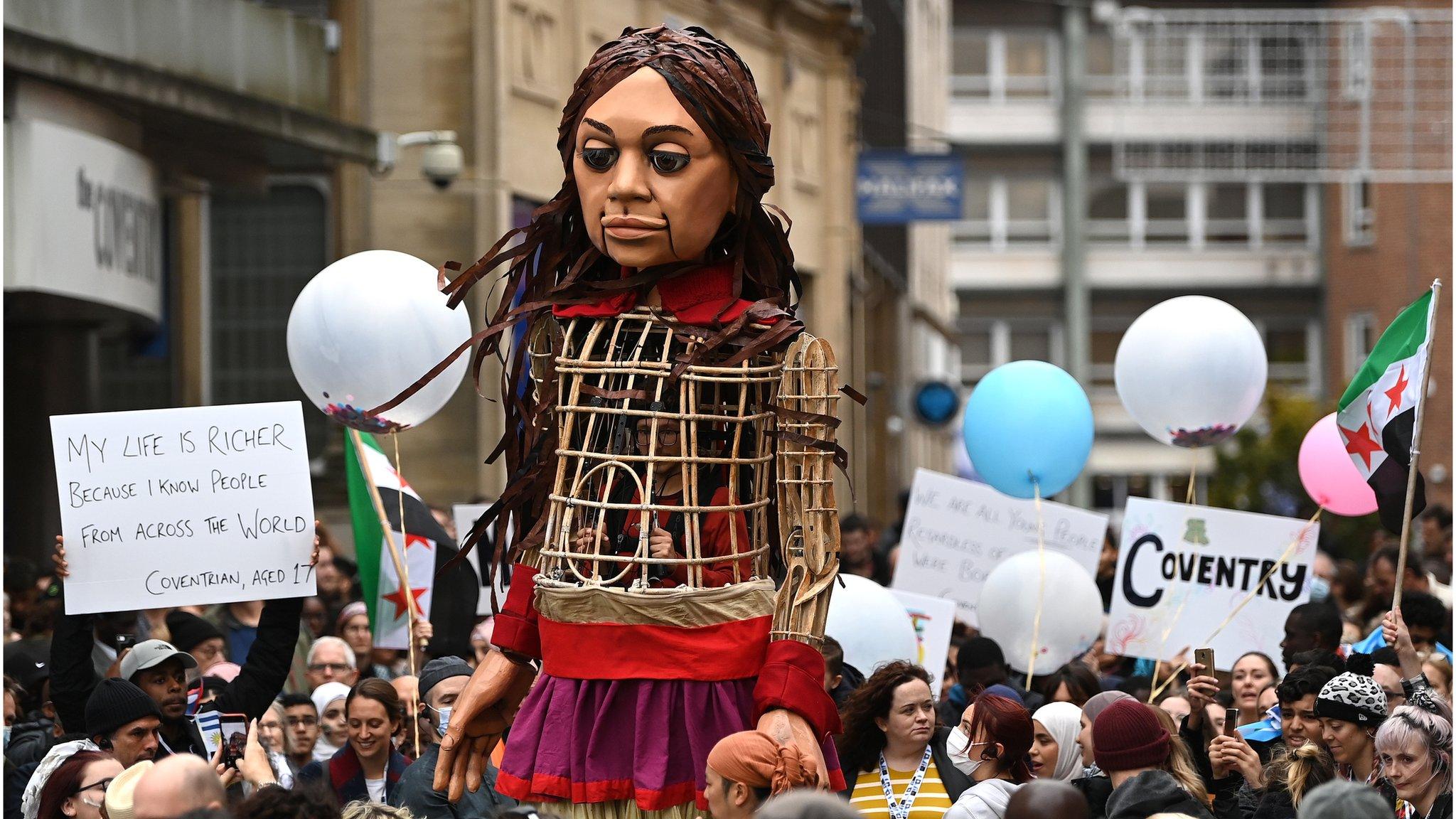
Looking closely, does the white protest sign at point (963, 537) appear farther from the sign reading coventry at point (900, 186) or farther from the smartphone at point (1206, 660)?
the sign reading coventry at point (900, 186)

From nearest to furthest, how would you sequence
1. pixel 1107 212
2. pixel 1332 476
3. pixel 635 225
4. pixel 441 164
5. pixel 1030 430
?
pixel 635 225 < pixel 1030 430 < pixel 1332 476 < pixel 441 164 < pixel 1107 212

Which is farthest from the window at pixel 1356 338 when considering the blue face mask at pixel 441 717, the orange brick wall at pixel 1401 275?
the blue face mask at pixel 441 717

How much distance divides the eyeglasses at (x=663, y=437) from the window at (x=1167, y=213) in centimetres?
4256

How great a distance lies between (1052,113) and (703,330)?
41.9 meters

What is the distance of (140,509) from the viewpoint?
693 cm

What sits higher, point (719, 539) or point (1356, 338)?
point (1356, 338)

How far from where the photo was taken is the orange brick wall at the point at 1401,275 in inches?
1380

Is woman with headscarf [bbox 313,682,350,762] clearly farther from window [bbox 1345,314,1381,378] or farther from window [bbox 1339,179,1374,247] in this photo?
window [bbox 1345,314,1381,378]

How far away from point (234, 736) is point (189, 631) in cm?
227

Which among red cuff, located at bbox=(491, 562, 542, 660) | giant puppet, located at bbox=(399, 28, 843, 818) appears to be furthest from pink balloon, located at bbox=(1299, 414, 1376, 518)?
A: red cuff, located at bbox=(491, 562, 542, 660)

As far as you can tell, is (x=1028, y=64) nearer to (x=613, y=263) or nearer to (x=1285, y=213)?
(x=1285, y=213)

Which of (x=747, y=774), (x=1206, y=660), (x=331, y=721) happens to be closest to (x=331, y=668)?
(x=331, y=721)

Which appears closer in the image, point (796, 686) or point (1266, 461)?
point (796, 686)

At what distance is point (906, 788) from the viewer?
6730 millimetres
